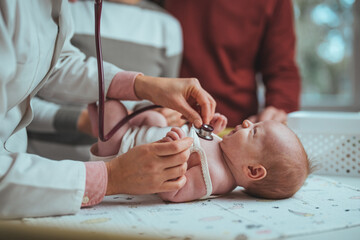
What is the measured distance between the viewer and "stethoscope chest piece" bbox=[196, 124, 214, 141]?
0.85 metres

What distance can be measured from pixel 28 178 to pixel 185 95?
41 centimetres

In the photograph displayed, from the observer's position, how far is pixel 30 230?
55 centimetres

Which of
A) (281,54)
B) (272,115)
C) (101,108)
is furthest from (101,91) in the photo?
(281,54)

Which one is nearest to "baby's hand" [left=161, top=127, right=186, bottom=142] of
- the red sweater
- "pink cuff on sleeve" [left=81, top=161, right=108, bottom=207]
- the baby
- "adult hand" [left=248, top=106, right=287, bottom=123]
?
the baby

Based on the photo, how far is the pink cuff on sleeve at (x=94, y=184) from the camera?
0.70 metres

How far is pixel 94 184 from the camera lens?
700 mm

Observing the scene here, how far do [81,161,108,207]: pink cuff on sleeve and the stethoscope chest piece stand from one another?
0.26m

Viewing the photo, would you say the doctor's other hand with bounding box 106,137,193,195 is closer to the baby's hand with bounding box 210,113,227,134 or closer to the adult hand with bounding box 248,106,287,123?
the baby's hand with bounding box 210,113,227,134

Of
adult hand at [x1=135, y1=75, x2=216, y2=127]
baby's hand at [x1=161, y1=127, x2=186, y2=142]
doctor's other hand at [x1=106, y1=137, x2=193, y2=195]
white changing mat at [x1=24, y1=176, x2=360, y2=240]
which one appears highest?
adult hand at [x1=135, y1=75, x2=216, y2=127]

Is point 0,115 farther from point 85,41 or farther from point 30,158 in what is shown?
point 85,41

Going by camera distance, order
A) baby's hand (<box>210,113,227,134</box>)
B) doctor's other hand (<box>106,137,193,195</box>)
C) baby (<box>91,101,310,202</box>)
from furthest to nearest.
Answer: baby's hand (<box>210,113,227,134</box>) < baby (<box>91,101,310,202</box>) < doctor's other hand (<box>106,137,193,195</box>)

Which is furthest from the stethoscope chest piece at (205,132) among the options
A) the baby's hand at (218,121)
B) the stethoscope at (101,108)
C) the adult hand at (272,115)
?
the adult hand at (272,115)

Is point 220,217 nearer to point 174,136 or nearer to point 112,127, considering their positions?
point 174,136

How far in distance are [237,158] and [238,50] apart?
1036mm
